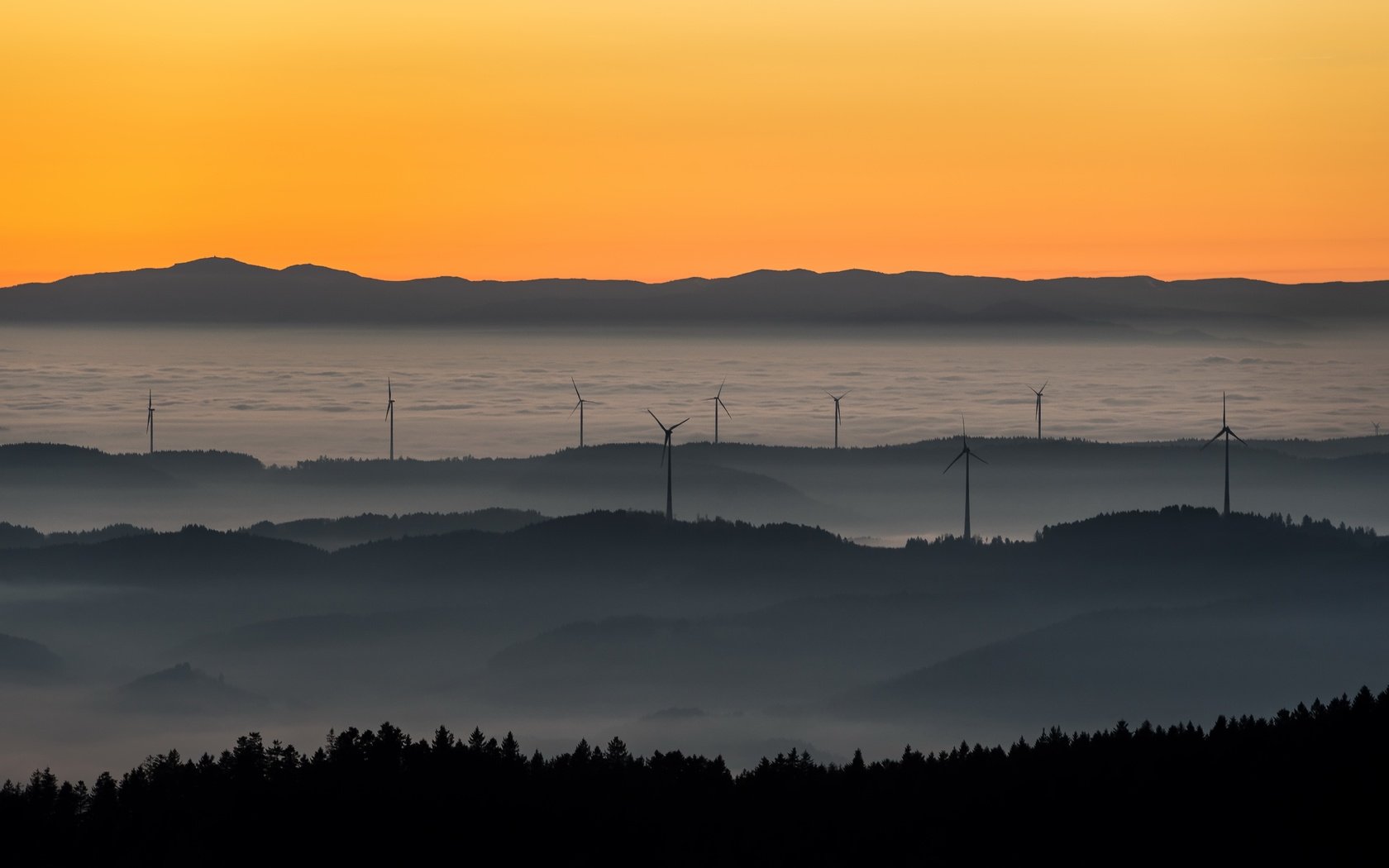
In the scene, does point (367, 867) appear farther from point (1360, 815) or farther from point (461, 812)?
point (1360, 815)

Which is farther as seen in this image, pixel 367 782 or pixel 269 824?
pixel 367 782

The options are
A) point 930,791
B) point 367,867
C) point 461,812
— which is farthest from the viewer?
point 930,791

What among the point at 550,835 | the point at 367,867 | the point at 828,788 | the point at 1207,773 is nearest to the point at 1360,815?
the point at 1207,773

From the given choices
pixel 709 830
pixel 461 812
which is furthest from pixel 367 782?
pixel 709 830

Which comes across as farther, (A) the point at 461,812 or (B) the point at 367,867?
(A) the point at 461,812

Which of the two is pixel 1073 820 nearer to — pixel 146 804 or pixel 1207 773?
pixel 1207 773

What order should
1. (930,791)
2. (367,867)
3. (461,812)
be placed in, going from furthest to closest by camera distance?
(930,791) < (461,812) < (367,867)
